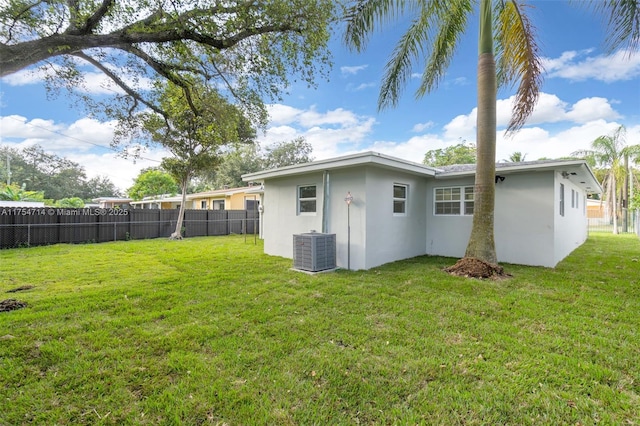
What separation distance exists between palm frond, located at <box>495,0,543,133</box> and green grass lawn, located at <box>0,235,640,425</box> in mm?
3797

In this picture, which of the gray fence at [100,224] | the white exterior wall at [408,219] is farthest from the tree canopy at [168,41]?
the gray fence at [100,224]

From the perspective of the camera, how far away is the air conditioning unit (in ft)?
22.2

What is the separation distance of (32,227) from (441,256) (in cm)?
1481

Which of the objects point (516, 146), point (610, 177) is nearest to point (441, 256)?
point (610, 177)

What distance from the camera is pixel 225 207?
68.0 feet

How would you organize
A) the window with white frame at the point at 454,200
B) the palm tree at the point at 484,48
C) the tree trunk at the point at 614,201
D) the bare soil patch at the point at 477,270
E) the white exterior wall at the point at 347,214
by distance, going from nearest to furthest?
the bare soil patch at the point at 477,270
the palm tree at the point at 484,48
the white exterior wall at the point at 347,214
the window with white frame at the point at 454,200
the tree trunk at the point at 614,201

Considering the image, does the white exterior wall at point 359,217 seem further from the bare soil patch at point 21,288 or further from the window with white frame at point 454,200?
the bare soil patch at point 21,288

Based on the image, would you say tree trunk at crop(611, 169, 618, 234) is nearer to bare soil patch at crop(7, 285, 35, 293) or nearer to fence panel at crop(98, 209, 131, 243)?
bare soil patch at crop(7, 285, 35, 293)

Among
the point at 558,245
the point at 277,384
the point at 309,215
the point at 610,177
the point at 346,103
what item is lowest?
the point at 277,384

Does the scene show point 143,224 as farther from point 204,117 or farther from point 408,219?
point 408,219

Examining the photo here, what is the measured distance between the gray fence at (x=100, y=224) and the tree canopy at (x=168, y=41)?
753 cm

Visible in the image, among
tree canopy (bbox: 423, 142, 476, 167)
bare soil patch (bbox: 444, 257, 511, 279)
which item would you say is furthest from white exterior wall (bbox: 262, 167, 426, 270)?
tree canopy (bbox: 423, 142, 476, 167)

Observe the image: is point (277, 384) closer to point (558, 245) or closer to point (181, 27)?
point (181, 27)

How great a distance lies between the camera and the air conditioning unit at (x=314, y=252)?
6762 millimetres
